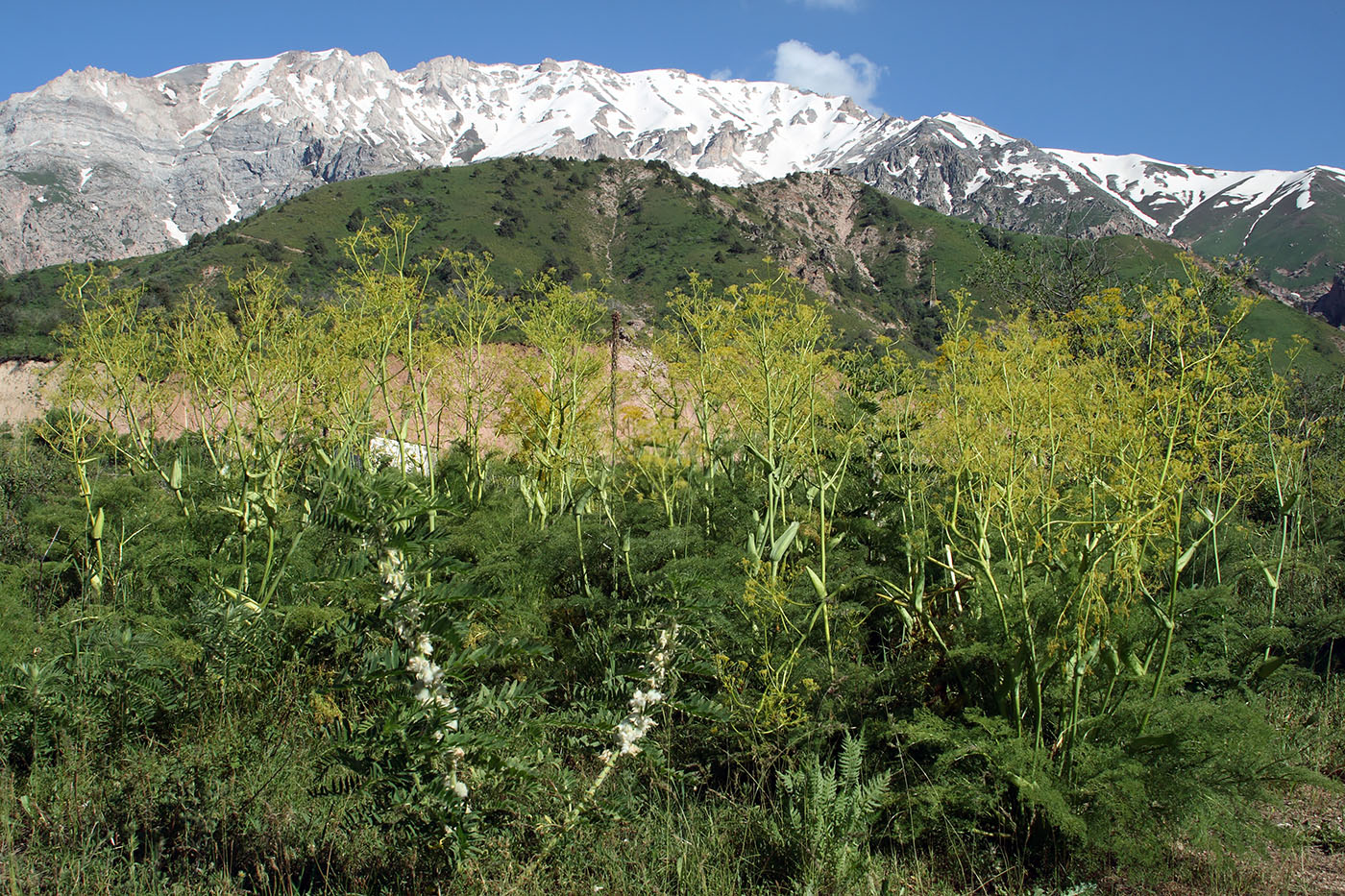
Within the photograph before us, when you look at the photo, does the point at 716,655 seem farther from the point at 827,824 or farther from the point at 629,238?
the point at 629,238

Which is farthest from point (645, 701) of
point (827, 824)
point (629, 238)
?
point (629, 238)

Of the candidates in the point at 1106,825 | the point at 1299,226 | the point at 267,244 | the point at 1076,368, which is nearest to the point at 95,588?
the point at 1106,825

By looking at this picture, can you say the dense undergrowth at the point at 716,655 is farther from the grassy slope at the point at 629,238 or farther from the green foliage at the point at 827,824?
the grassy slope at the point at 629,238

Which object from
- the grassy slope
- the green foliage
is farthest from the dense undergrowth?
the grassy slope

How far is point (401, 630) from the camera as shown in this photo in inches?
99.9

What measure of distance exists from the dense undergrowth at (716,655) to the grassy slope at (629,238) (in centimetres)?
5113

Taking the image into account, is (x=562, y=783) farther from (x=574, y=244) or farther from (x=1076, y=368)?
(x=574, y=244)

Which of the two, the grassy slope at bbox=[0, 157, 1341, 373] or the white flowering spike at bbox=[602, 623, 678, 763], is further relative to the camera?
the grassy slope at bbox=[0, 157, 1341, 373]

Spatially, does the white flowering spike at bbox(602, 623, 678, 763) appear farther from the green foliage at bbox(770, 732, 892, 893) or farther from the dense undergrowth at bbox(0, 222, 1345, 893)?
the green foliage at bbox(770, 732, 892, 893)

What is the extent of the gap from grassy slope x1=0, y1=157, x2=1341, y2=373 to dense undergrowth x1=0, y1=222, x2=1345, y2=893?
51127 mm

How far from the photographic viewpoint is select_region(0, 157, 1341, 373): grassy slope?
207ft

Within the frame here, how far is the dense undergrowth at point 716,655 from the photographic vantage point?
305 centimetres

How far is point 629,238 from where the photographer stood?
269ft

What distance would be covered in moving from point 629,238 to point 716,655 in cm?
8162
